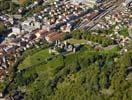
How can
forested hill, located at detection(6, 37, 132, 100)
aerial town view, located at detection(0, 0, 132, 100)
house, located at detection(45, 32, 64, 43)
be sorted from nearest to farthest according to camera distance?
forested hill, located at detection(6, 37, 132, 100)
aerial town view, located at detection(0, 0, 132, 100)
house, located at detection(45, 32, 64, 43)

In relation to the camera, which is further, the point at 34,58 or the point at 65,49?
the point at 65,49

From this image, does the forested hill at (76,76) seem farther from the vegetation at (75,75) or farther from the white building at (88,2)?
the white building at (88,2)

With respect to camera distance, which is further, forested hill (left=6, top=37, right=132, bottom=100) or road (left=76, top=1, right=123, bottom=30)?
road (left=76, top=1, right=123, bottom=30)

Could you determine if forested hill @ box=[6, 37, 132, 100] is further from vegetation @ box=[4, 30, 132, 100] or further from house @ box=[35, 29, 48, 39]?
house @ box=[35, 29, 48, 39]

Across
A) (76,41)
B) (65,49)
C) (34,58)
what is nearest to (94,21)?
(76,41)

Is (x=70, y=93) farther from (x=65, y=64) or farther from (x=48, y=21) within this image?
(x=48, y=21)

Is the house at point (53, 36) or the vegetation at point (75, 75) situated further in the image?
the house at point (53, 36)

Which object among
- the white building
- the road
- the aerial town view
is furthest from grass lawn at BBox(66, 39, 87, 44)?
the white building

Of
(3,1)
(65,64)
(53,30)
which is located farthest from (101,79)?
(3,1)

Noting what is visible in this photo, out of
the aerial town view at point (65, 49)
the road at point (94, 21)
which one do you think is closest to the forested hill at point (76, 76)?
the aerial town view at point (65, 49)

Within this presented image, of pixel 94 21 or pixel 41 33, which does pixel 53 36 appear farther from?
pixel 94 21
